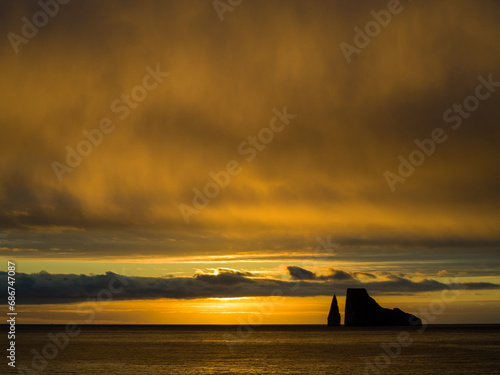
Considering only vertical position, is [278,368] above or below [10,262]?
below

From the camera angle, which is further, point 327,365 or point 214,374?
point 327,365

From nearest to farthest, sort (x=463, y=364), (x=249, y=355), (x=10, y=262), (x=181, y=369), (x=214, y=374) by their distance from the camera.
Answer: (x=10, y=262) < (x=214, y=374) < (x=181, y=369) < (x=463, y=364) < (x=249, y=355)

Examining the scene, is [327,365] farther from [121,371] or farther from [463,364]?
[121,371]

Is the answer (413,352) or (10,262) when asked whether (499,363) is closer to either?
(413,352)

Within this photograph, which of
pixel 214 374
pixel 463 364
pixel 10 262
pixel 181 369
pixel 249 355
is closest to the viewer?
pixel 10 262

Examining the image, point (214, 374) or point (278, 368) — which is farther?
point (278, 368)

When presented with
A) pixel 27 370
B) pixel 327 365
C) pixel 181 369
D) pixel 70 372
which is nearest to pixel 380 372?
pixel 327 365

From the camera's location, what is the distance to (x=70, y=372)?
276 feet

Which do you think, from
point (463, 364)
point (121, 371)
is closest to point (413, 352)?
point (463, 364)

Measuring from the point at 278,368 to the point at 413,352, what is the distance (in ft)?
155

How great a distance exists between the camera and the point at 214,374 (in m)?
82.2

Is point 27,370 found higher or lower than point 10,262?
lower

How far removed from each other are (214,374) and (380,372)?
2426cm

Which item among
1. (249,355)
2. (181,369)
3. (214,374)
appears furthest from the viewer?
(249,355)
